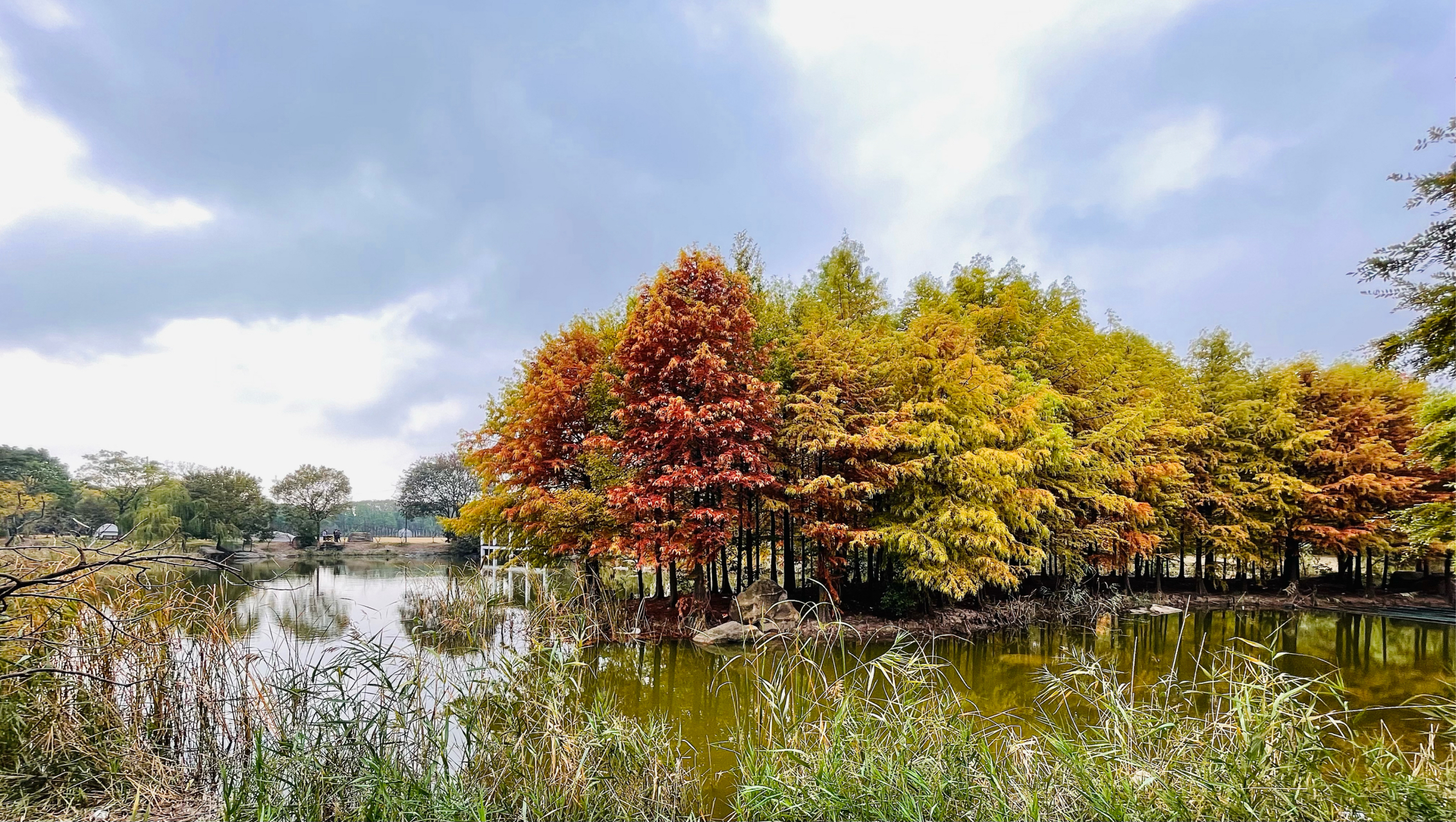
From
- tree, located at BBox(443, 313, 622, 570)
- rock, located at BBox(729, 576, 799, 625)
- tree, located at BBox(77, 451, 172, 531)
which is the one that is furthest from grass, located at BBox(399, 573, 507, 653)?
tree, located at BBox(77, 451, 172, 531)

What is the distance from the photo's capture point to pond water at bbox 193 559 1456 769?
6191mm

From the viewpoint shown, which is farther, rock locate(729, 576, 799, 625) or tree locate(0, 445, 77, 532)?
tree locate(0, 445, 77, 532)

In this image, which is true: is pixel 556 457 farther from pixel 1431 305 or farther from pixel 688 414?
pixel 1431 305

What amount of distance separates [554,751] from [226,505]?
36.7m

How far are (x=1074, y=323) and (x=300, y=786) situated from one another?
16.6 m

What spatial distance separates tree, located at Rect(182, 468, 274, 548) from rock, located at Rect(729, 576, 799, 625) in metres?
28.7

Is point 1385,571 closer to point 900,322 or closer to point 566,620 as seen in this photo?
point 900,322

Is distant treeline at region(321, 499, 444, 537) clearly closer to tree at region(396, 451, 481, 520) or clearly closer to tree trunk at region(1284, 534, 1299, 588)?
tree at region(396, 451, 481, 520)

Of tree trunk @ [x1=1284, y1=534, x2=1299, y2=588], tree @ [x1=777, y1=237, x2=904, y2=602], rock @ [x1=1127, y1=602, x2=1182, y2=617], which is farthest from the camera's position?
tree trunk @ [x1=1284, y1=534, x2=1299, y2=588]

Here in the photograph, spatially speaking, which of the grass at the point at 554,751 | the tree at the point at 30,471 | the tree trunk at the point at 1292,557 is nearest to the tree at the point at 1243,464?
the tree trunk at the point at 1292,557

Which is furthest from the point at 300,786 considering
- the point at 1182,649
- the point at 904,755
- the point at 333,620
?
the point at 1182,649

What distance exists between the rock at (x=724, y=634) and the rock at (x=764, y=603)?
0.54ft

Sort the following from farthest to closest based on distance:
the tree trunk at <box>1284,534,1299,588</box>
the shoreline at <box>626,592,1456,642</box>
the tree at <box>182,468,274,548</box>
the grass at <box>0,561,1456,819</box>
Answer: the tree at <box>182,468,274,548</box>
the tree trunk at <box>1284,534,1299,588</box>
the shoreline at <box>626,592,1456,642</box>
the grass at <box>0,561,1456,819</box>

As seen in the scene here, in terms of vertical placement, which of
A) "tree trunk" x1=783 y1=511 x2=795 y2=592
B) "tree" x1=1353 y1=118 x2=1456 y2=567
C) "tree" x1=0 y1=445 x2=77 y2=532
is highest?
"tree" x1=1353 y1=118 x2=1456 y2=567
